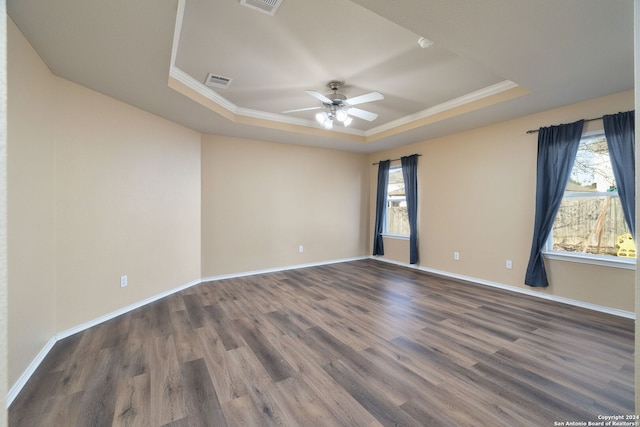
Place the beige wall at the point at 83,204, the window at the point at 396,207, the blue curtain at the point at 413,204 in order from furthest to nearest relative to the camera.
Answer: the window at the point at 396,207 < the blue curtain at the point at 413,204 < the beige wall at the point at 83,204

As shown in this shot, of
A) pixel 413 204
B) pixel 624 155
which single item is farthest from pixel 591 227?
pixel 413 204

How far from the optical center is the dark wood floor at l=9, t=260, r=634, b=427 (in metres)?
1.51

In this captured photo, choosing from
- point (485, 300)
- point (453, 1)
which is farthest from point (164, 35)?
point (485, 300)

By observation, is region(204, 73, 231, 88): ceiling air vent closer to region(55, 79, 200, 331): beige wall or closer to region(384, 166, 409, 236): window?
region(55, 79, 200, 331): beige wall

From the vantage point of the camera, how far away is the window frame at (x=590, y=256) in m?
2.83

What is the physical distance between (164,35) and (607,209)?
4.84 m

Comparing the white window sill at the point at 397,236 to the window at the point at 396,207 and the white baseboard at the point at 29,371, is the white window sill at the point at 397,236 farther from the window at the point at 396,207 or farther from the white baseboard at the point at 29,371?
the white baseboard at the point at 29,371

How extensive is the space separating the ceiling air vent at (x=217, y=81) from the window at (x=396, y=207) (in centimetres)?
381

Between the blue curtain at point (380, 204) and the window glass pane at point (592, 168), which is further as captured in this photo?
the blue curtain at point (380, 204)

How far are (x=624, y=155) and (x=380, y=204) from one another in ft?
11.8

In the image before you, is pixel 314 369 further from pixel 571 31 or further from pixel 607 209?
pixel 607 209

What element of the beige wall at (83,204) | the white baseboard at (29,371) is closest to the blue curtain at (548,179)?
the beige wall at (83,204)

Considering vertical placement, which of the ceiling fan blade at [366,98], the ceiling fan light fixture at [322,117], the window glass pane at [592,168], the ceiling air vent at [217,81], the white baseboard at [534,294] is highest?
the ceiling air vent at [217,81]

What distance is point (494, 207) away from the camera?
12.8ft
